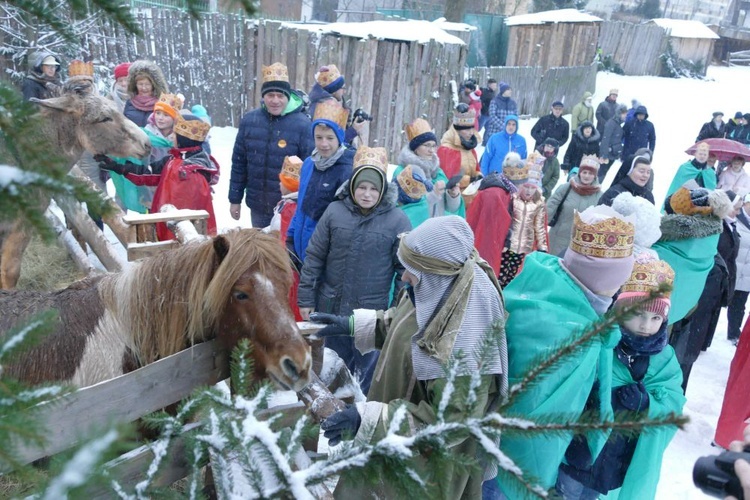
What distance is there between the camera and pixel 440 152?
7.80 meters

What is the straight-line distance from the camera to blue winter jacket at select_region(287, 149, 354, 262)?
4973 millimetres

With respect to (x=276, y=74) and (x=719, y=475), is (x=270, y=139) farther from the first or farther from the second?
(x=719, y=475)

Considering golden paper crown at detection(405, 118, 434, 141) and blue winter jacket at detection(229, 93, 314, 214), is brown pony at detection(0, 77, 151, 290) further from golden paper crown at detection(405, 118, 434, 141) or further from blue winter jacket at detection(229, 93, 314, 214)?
golden paper crown at detection(405, 118, 434, 141)

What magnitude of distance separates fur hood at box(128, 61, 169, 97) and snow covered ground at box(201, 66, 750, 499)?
193 centimetres

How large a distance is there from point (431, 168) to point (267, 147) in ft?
5.77

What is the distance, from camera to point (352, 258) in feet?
14.0

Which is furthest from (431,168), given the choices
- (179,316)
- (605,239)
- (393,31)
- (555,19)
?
(555,19)

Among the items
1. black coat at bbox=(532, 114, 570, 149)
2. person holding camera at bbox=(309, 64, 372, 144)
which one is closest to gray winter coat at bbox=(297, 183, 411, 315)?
person holding camera at bbox=(309, 64, 372, 144)

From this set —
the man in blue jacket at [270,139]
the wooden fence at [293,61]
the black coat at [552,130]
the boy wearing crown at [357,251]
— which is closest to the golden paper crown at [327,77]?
the man in blue jacket at [270,139]

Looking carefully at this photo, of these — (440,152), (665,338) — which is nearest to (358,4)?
(440,152)

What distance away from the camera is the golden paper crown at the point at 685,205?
16.0 feet

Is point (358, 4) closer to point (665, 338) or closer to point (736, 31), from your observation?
point (736, 31)

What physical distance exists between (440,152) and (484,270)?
5.47 meters

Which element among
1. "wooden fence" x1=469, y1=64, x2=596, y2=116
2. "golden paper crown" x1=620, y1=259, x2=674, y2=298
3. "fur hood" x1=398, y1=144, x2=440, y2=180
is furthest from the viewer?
"wooden fence" x1=469, y1=64, x2=596, y2=116
